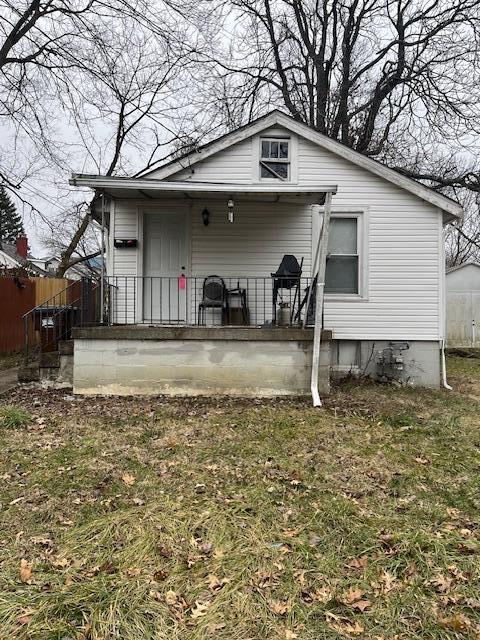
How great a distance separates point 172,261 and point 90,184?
2.32 m

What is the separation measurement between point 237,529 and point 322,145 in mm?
7207

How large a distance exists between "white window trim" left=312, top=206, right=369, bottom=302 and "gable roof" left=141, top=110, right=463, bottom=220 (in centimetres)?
76

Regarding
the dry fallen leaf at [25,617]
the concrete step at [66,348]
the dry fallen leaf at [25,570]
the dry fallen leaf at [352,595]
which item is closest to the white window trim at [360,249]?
the concrete step at [66,348]

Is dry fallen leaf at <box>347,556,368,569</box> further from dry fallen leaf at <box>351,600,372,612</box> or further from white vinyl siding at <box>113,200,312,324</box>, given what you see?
white vinyl siding at <box>113,200,312,324</box>

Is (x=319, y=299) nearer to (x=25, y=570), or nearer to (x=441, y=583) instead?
(x=441, y=583)

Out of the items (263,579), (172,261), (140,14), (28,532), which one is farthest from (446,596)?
(140,14)

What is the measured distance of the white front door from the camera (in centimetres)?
877

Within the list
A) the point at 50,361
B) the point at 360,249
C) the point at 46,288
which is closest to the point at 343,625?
the point at 50,361

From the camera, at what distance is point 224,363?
710 cm

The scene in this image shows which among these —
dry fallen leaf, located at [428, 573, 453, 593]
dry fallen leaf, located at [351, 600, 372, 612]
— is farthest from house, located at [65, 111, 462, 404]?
dry fallen leaf, located at [351, 600, 372, 612]

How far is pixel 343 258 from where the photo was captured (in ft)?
28.7

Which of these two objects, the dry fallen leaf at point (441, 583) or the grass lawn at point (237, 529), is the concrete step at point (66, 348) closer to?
the grass lawn at point (237, 529)

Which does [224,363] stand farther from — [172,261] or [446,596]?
[446,596]

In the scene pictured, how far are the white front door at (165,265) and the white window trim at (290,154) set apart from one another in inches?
63.8
